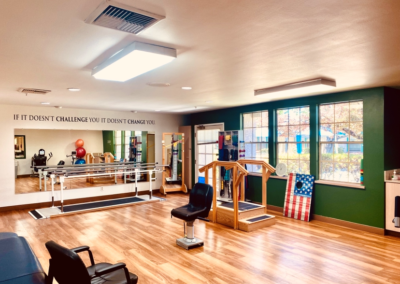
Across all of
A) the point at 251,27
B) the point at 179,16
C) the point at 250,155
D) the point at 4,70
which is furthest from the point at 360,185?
the point at 4,70

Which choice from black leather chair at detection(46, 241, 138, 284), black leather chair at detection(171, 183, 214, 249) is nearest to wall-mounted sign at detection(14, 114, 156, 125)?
black leather chair at detection(171, 183, 214, 249)

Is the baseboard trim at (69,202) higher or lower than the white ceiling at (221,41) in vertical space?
lower

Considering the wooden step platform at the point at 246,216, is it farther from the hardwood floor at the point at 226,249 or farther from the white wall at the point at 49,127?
the white wall at the point at 49,127

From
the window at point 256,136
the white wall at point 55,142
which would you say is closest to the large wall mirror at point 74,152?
the white wall at point 55,142

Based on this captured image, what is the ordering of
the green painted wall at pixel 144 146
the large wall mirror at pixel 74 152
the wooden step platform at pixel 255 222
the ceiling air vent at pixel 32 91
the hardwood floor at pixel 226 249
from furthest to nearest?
the green painted wall at pixel 144 146 < the large wall mirror at pixel 74 152 < the wooden step platform at pixel 255 222 < the ceiling air vent at pixel 32 91 < the hardwood floor at pixel 226 249

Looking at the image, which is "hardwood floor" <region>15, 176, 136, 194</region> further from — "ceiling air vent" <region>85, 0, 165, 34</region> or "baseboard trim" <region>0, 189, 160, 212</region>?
"ceiling air vent" <region>85, 0, 165, 34</region>

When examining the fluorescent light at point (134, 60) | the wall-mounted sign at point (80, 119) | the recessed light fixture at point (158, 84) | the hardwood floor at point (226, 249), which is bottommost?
the hardwood floor at point (226, 249)

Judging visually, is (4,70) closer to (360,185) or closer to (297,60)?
(297,60)

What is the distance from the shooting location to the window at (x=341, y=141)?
5328 millimetres

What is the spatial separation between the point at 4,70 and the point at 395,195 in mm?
5951

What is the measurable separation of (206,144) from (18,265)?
23.2ft

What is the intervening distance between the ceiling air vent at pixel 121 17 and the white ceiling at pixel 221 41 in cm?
6

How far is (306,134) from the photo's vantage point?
239 inches

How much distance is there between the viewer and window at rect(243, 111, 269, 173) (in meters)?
6.91
